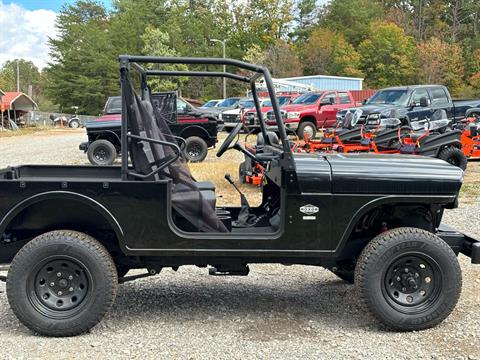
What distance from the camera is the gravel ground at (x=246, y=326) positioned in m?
3.76

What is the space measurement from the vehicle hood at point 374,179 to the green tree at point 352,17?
66062 mm

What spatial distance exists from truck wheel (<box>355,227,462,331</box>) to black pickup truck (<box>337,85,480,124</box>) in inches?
404

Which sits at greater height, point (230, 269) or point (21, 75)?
point (21, 75)

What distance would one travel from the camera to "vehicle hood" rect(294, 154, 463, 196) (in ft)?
13.1

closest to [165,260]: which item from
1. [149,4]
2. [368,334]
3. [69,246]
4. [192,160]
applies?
[69,246]

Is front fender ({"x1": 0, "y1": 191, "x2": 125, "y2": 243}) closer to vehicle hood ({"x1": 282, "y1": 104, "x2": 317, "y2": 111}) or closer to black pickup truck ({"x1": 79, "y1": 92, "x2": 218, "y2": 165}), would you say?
black pickup truck ({"x1": 79, "y1": 92, "x2": 218, "y2": 165})

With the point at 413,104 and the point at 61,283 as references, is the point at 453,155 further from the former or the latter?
the point at 61,283

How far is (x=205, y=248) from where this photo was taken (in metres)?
4.02

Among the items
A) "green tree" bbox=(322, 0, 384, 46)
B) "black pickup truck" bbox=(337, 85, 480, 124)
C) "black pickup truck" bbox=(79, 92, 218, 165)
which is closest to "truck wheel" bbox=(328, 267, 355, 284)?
"black pickup truck" bbox=(79, 92, 218, 165)

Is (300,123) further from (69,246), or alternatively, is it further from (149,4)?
(149,4)

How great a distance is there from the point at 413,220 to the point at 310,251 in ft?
3.18

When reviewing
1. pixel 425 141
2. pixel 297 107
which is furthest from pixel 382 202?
pixel 297 107

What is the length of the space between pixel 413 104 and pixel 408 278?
1292 centimetres

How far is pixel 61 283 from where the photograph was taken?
3.97 meters
